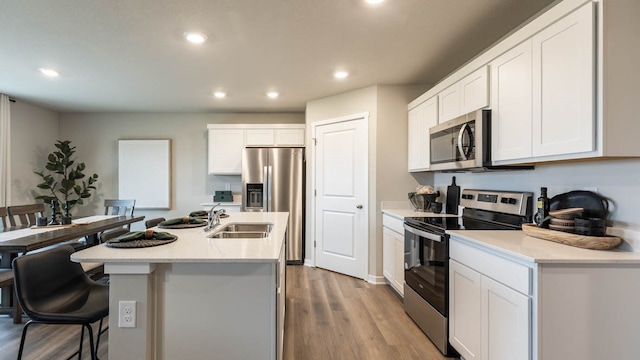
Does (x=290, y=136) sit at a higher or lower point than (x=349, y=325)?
higher

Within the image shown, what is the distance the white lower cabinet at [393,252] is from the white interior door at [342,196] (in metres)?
0.29

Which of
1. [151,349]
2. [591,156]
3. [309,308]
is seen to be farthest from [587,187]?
[151,349]

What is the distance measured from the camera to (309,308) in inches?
111

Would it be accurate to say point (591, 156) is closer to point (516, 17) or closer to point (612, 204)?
point (612, 204)

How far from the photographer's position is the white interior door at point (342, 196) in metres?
3.62

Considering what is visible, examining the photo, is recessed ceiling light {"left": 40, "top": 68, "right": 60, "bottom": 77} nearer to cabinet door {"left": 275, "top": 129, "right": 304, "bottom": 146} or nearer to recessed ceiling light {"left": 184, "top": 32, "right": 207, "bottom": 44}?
recessed ceiling light {"left": 184, "top": 32, "right": 207, "bottom": 44}

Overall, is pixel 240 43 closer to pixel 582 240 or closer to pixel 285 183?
pixel 285 183

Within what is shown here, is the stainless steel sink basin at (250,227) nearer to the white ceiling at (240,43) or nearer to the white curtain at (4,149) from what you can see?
the white ceiling at (240,43)

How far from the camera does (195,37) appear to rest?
7.79 ft

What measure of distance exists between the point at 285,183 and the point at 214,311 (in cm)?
294

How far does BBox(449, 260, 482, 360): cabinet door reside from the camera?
5.64 feet

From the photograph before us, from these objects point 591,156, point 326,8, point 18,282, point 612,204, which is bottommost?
point 18,282

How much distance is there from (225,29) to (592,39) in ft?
7.38

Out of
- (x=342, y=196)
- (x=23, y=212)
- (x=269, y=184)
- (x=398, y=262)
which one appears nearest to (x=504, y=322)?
(x=398, y=262)
